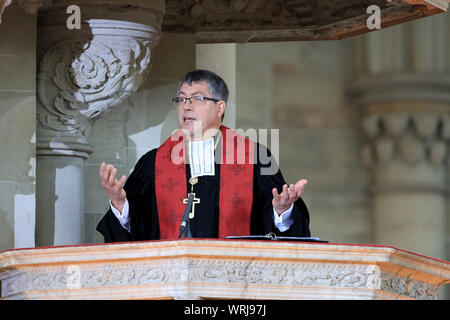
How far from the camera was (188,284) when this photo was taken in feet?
19.1

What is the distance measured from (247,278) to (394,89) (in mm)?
9177

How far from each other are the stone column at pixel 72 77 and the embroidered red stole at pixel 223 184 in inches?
24.6

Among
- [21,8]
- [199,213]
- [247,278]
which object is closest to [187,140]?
[199,213]

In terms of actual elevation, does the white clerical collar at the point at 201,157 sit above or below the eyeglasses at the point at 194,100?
below

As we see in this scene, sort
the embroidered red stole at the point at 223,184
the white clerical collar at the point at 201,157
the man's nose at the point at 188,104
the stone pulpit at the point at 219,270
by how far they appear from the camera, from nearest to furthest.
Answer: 1. the stone pulpit at the point at 219,270
2. the man's nose at the point at 188,104
3. the embroidered red stole at the point at 223,184
4. the white clerical collar at the point at 201,157

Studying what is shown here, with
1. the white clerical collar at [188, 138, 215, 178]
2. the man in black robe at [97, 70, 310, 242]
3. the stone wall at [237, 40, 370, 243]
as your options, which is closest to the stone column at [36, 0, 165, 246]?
the man in black robe at [97, 70, 310, 242]

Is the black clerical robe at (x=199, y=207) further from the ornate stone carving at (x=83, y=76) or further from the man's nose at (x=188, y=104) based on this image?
Answer: the ornate stone carving at (x=83, y=76)

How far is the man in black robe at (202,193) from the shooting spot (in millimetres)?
7078

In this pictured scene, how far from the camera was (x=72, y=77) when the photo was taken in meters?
7.92

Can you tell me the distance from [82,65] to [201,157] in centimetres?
95

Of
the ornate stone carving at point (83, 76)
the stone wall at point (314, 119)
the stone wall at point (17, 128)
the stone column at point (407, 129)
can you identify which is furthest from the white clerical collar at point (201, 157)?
the stone column at point (407, 129)

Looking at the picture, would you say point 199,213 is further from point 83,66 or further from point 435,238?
point 435,238

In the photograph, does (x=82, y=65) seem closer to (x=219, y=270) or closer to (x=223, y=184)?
(x=223, y=184)
